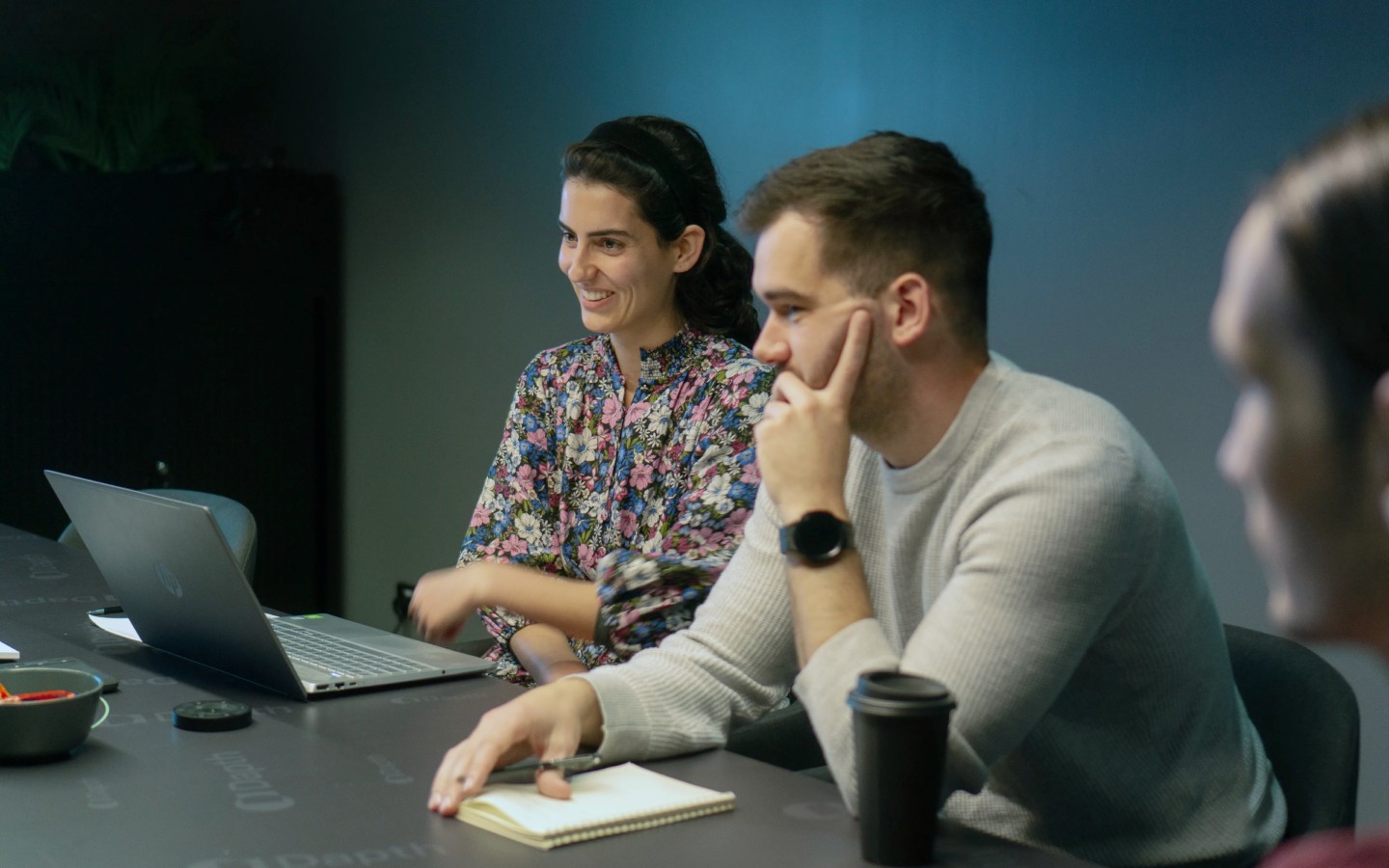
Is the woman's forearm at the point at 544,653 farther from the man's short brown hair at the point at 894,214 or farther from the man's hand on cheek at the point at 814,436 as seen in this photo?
the man's short brown hair at the point at 894,214

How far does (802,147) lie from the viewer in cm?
332

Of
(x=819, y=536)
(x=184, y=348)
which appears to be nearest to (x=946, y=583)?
(x=819, y=536)

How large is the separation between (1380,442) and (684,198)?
5.93 ft

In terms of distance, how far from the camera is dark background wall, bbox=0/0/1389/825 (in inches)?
102

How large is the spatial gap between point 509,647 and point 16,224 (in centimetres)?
261

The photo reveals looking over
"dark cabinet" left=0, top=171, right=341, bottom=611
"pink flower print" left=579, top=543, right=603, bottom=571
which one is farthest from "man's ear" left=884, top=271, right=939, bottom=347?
"dark cabinet" left=0, top=171, right=341, bottom=611

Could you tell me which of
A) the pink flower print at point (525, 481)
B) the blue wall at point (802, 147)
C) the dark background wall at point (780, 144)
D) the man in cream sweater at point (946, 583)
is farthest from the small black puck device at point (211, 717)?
the blue wall at point (802, 147)

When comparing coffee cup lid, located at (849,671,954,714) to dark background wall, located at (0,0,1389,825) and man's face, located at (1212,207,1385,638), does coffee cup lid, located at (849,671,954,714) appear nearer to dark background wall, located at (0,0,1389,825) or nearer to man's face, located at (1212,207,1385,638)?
man's face, located at (1212,207,1385,638)

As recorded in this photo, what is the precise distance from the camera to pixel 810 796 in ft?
4.35

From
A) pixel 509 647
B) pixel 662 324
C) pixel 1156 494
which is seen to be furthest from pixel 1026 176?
pixel 1156 494

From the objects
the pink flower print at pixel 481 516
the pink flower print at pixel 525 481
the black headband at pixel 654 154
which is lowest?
the pink flower print at pixel 481 516

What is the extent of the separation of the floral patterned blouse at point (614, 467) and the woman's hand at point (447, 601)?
215mm

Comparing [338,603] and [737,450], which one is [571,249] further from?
[338,603]

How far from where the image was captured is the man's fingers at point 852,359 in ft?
4.98
